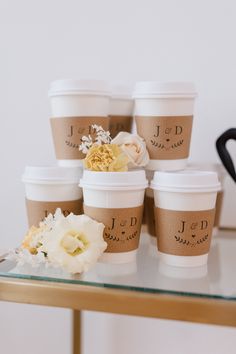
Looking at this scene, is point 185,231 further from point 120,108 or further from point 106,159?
point 120,108

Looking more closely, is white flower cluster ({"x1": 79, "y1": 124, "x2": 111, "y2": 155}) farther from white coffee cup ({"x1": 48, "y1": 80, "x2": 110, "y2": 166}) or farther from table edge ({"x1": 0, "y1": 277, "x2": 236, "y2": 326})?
table edge ({"x1": 0, "y1": 277, "x2": 236, "y2": 326})

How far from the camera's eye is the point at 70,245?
1.90 feet

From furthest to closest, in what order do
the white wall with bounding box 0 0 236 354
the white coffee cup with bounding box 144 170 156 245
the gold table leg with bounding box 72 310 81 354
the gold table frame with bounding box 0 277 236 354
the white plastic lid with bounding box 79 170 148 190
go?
the gold table leg with bounding box 72 310 81 354, the white wall with bounding box 0 0 236 354, the white coffee cup with bounding box 144 170 156 245, the white plastic lid with bounding box 79 170 148 190, the gold table frame with bounding box 0 277 236 354

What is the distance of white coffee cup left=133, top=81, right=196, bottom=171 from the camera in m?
0.67

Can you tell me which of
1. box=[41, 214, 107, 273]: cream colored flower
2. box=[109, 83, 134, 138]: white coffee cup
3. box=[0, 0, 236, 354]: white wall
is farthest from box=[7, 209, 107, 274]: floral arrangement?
box=[0, 0, 236, 354]: white wall

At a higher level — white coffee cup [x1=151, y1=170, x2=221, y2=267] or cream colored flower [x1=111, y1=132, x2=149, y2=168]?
cream colored flower [x1=111, y1=132, x2=149, y2=168]

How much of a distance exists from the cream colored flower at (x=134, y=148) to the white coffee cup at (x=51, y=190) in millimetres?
75

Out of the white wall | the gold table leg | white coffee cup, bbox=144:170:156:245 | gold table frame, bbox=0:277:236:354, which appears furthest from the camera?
the gold table leg

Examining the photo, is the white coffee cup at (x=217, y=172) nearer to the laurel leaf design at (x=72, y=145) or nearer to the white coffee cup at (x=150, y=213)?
the white coffee cup at (x=150, y=213)

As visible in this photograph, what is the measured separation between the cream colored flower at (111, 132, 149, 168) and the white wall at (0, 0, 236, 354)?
238mm

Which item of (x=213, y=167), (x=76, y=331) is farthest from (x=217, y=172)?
(x=76, y=331)

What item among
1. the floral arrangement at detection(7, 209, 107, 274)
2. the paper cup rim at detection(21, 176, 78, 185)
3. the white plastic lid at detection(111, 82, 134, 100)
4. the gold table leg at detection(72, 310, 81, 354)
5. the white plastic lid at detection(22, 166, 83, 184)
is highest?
the white plastic lid at detection(111, 82, 134, 100)

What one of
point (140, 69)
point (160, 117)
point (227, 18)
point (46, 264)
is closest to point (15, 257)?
point (46, 264)

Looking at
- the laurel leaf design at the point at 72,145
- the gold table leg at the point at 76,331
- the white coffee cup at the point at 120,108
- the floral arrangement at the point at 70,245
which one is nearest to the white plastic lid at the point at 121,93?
the white coffee cup at the point at 120,108
